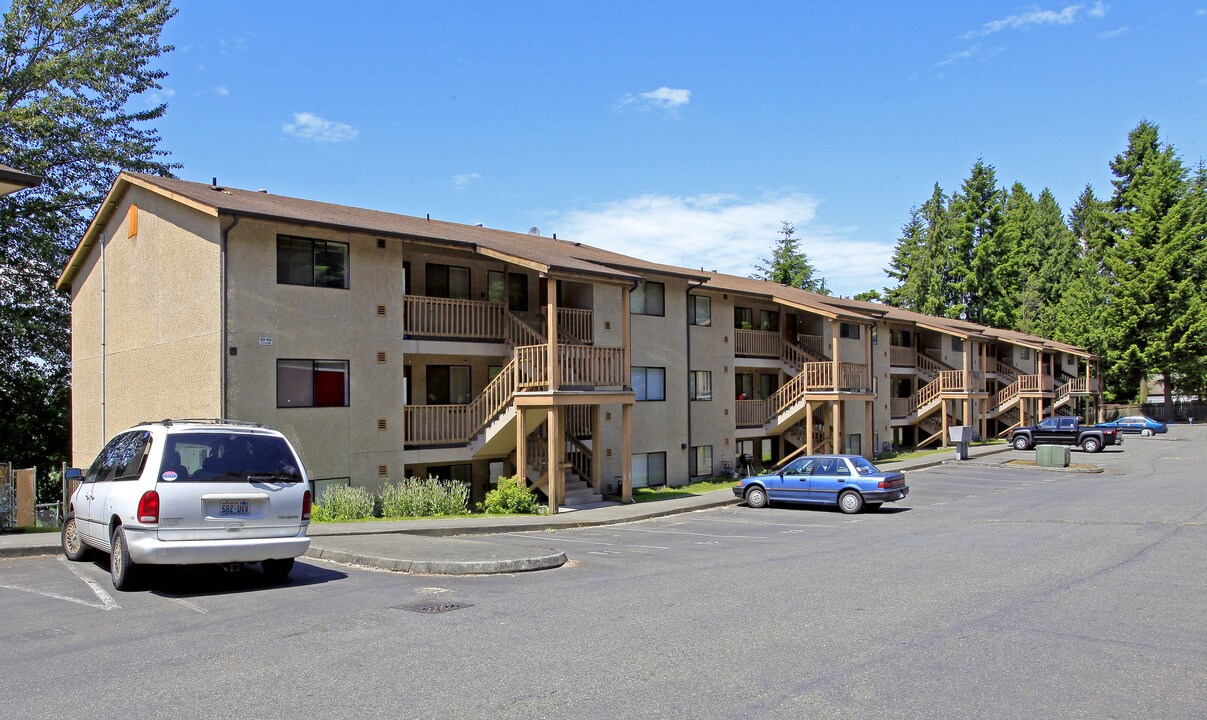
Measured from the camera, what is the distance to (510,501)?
20719 millimetres

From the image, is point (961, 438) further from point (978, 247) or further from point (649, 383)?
point (978, 247)

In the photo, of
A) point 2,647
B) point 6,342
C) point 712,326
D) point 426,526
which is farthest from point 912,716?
point 6,342

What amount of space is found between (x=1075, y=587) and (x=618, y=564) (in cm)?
601

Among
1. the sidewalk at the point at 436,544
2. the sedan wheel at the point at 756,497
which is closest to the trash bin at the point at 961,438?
the sedan wheel at the point at 756,497

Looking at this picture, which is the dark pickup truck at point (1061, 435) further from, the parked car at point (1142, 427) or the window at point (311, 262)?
the window at point (311, 262)

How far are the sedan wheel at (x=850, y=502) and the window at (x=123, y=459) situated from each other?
54.7ft

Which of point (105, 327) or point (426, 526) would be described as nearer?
point (426, 526)

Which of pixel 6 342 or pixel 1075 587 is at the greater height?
pixel 6 342

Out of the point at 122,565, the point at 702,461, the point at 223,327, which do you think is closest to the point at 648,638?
the point at 122,565

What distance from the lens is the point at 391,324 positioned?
20.8 m

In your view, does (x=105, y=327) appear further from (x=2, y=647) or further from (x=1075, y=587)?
(x=1075, y=587)

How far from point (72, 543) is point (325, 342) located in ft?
27.6

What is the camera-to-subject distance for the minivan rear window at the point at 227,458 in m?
9.53

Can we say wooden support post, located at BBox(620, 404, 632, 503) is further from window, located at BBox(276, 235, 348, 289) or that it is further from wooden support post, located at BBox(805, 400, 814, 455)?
wooden support post, located at BBox(805, 400, 814, 455)
